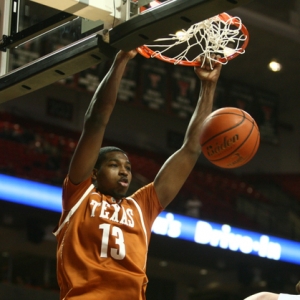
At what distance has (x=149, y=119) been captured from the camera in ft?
45.8

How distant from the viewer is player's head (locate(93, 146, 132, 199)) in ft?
10.9

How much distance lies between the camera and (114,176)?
3.34 m

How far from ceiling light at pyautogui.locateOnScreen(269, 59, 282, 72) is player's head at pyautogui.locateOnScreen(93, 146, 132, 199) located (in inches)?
381

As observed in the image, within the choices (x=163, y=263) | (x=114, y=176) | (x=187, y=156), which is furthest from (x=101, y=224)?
(x=163, y=263)

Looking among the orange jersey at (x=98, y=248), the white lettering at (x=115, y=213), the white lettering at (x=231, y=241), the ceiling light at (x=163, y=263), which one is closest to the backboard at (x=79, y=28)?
the orange jersey at (x=98, y=248)

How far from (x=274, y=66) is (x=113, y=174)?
32.8 feet

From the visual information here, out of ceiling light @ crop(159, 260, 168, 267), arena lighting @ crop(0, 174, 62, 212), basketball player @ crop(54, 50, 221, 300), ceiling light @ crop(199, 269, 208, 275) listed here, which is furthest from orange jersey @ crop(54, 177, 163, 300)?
ceiling light @ crop(199, 269, 208, 275)

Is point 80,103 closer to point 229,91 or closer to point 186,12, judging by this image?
point 229,91

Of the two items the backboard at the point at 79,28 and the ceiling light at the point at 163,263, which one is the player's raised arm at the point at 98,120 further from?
the ceiling light at the point at 163,263

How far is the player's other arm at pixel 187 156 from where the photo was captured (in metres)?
3.51

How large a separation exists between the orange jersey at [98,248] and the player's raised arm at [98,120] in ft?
0.46

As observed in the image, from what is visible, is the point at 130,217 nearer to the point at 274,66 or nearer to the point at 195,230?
the point at 195,230

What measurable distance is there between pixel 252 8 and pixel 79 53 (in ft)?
24.6

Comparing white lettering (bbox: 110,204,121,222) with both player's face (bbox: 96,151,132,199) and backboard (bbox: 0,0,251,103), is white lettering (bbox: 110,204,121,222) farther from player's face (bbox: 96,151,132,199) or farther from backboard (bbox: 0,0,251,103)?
backboard (bbox: 0,0,251,103)
